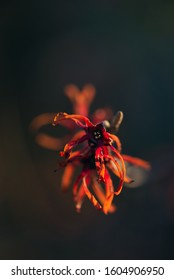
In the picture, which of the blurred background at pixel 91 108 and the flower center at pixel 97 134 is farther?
the blurred background at pixel 91 108

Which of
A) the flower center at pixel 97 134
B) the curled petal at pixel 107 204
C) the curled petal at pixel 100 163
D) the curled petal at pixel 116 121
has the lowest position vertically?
the curled petal at pixel 107 204

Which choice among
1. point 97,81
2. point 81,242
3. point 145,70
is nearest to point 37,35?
point 97,81

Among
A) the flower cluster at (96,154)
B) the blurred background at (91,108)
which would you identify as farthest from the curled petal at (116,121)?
the blurred background at (91,108)

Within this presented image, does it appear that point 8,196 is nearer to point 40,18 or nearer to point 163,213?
point 163,213

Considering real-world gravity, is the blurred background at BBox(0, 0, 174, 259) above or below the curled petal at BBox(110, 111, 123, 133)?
above

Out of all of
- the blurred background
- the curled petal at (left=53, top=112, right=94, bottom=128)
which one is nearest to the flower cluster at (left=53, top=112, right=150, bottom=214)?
the curled petal at (left=53, top=112, right=94, bottom=128)

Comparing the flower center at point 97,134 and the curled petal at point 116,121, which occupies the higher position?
the curled petal at point 116,121

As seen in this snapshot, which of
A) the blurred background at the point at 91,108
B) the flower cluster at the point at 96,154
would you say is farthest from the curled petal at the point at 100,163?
the blurred background at the point at 91,108

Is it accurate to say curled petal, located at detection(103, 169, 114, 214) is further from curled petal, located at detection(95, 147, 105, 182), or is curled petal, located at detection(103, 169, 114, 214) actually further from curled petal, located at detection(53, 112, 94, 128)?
curled petal, located at detection(53, 112, 94, 128)

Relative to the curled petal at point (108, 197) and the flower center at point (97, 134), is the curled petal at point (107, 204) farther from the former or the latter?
the flower center at point (97, 134)
